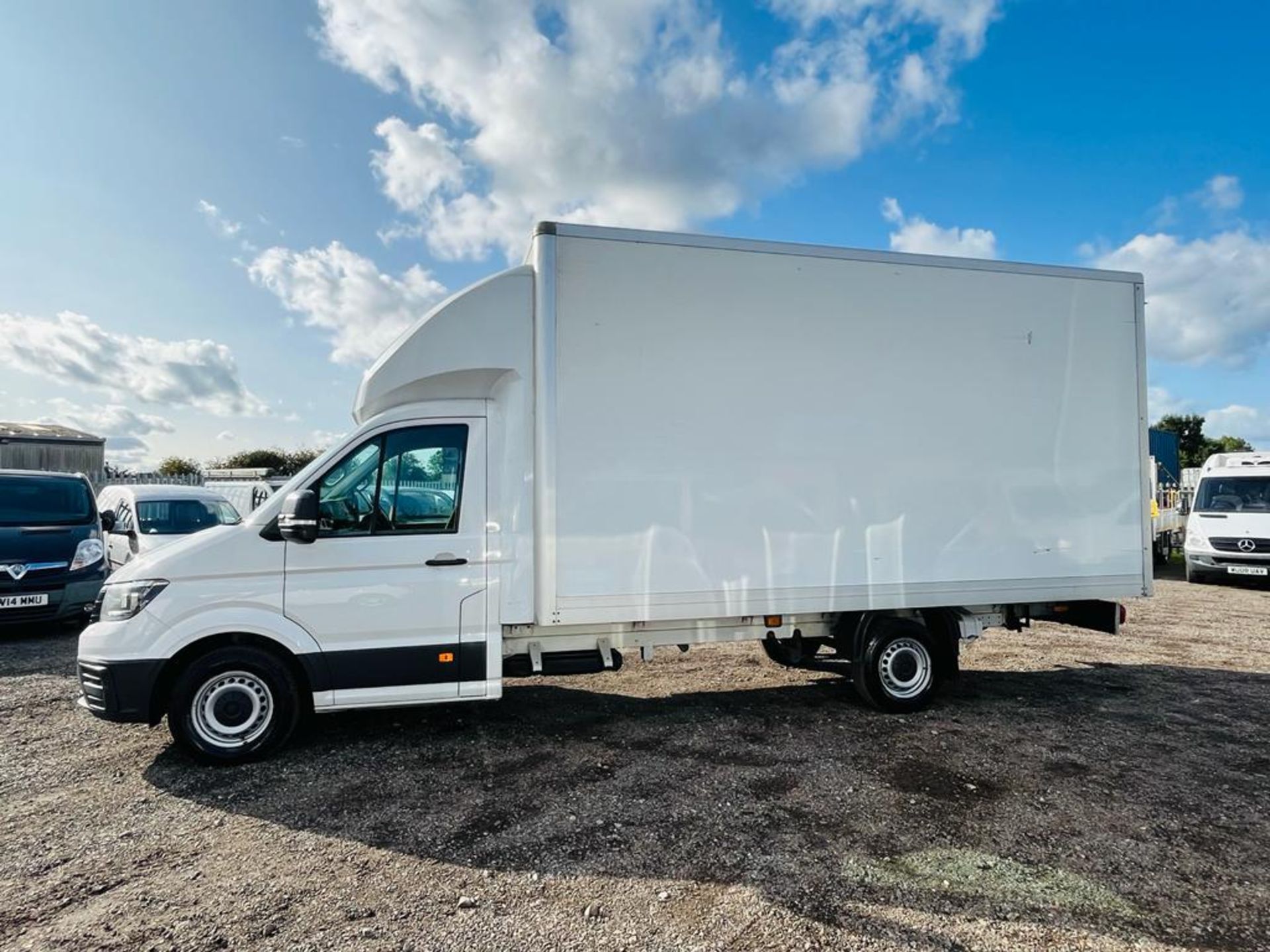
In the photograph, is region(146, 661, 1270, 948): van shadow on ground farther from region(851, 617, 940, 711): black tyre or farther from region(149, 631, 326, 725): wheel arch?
region(149, 631, 326, 725): wheel arch

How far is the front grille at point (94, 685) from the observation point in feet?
13.8

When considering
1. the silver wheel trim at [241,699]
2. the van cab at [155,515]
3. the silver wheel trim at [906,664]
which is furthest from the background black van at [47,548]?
Result: the silver wheel trim at [906,664]

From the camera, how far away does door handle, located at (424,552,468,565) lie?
14.8 feet

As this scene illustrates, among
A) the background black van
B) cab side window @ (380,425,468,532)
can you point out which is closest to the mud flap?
cab side window @ (380,425,468,532)

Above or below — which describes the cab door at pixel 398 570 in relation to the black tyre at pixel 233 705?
above

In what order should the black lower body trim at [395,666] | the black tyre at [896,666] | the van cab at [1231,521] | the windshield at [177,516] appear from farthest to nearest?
the van cab at [1231,521], the windshield at [177,516], the black tyre at [896,666], the black lower body trim at [395,666]

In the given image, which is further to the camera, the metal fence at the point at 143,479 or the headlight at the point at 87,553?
the metal fence at the point at 143,479

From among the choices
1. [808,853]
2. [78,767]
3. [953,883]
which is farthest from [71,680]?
[953,883]

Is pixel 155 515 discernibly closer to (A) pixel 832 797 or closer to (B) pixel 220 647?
(B) pixel 220 647

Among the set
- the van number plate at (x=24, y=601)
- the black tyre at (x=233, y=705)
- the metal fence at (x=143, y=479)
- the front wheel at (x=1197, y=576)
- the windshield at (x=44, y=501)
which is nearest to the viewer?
the black tyre at (x=233, y=705)

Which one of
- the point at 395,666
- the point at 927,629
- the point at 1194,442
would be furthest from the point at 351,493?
the point at 1194,442

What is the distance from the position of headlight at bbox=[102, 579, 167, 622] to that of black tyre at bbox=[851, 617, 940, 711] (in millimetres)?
4869

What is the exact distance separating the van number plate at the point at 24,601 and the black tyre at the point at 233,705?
5402 millimetres

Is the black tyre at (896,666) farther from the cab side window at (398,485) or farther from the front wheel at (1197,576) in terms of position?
the front wheel at (1197,576)
